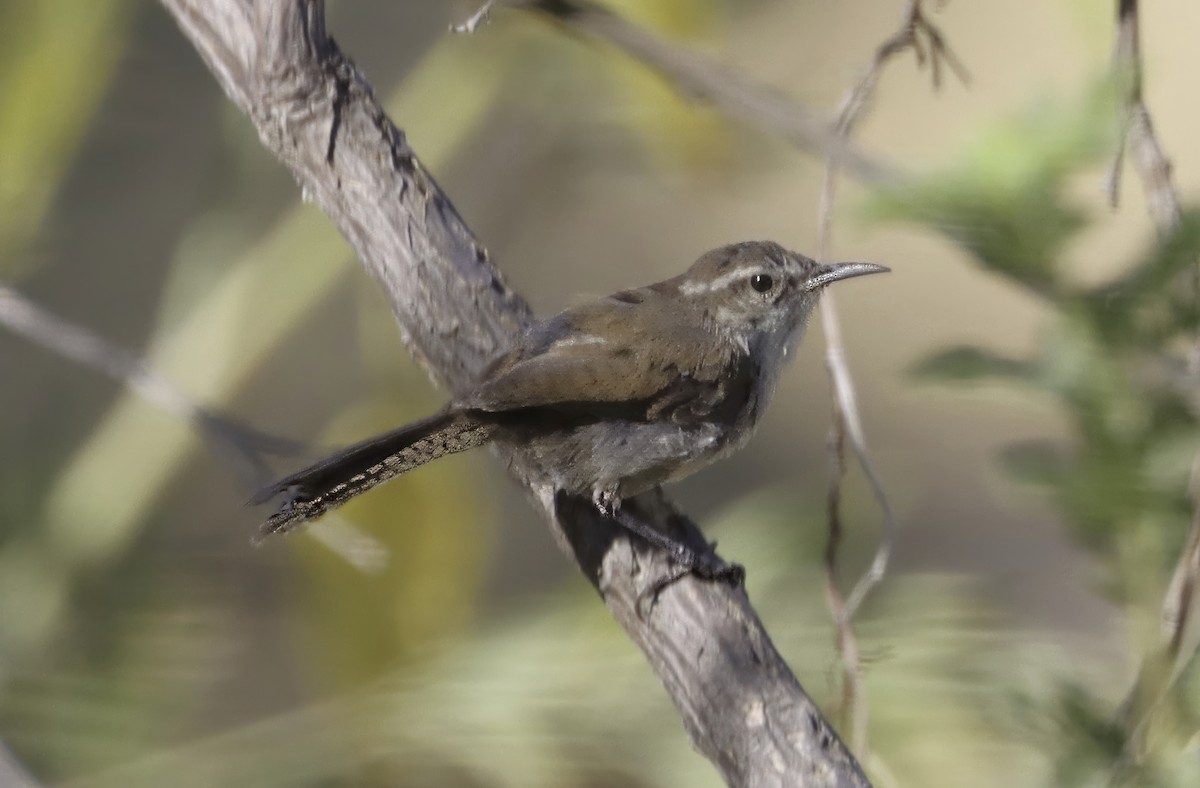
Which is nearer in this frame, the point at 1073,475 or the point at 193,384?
the point at 1073,475

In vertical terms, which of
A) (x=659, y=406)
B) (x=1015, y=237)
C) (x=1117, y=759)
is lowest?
(x=1117, y=759)

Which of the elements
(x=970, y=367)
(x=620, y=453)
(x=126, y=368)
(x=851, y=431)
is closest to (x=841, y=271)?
(x=851, y=431)

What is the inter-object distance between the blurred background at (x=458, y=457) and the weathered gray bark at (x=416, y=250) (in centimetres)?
26

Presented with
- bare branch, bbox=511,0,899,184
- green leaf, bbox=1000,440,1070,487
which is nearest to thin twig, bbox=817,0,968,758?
bare branch, bbox=511,0,899,184

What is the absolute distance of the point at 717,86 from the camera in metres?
2.09

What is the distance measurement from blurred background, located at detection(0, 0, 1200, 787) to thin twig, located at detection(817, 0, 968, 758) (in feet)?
0.24

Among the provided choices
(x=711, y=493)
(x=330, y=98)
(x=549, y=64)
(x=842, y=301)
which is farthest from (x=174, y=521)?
(x=842, y=301)

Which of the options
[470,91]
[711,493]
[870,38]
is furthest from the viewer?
[711,493]

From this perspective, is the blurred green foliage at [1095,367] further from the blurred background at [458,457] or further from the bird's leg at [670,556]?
the bird's leg at [670,556]

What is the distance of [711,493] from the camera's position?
18.6 ft

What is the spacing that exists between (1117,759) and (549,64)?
7.89 ft

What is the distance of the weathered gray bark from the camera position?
1.92 meters

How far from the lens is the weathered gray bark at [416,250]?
1.92m

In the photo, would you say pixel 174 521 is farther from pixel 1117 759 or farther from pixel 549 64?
pixel 1117 759
